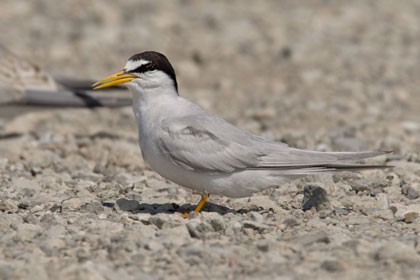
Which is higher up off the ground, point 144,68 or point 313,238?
point 144,68

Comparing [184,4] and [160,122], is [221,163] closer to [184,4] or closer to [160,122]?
[160,122]

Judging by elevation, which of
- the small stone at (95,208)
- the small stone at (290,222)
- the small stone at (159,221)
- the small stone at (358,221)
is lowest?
the small stone at (95,208)

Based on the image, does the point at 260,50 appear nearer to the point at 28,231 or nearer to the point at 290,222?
the point at 290,222

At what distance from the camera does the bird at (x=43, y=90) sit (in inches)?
300

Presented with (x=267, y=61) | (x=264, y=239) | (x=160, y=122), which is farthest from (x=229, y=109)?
(x=264, y=239)

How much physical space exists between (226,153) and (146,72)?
0.74m

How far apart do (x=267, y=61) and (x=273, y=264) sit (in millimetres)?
7062

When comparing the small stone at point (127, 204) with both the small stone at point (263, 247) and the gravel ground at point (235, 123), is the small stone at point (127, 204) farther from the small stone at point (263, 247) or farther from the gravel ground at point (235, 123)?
the small stone at point (263, 247)

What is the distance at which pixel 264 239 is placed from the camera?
4121mm

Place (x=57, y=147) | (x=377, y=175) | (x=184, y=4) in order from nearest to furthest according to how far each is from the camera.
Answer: (x=377, y=175) → (x=57, y=147) → (x=184, y=4)

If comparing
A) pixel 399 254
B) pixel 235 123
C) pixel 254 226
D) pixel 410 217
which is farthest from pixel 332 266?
pixel 235 123


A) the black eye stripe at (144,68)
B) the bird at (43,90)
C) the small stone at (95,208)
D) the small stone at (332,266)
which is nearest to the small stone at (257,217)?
the small stone at (332,266)

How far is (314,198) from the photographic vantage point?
15.9ft

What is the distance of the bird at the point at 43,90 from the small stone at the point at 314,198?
304 cm
